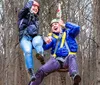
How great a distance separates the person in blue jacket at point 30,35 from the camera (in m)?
4.25

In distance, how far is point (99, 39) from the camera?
19.9ft

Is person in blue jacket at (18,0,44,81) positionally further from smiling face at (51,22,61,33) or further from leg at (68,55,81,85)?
leg at (68,55,81,85)

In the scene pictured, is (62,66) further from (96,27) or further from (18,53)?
(18,53)

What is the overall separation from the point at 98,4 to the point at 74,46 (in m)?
1.97

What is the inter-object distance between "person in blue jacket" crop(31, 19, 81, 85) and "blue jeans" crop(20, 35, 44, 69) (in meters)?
0.18

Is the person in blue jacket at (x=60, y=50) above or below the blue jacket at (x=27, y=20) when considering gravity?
below

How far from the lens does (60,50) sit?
14.7 ft

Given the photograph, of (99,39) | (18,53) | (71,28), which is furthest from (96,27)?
(18,53)

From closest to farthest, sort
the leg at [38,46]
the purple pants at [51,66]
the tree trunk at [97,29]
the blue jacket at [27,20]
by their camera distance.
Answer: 1. the leg at [38,46]
2. the purple pants at [51,66]
3. the blue jacket at [27,20]
4. the tree trunk at [97,29]

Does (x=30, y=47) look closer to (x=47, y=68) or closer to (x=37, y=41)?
(x=37, y=41)

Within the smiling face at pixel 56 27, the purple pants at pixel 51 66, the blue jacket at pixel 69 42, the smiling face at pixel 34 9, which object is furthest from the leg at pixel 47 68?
the smiling face at pixel 34 9

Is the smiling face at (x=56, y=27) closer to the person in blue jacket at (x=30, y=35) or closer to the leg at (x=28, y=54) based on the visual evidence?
the person in blue jacket at (x=30, y=35)

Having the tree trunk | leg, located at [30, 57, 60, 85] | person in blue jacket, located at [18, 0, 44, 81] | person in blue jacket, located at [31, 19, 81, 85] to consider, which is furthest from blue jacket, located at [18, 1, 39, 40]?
the tree trunk

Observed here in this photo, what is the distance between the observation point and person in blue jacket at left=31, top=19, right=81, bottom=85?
445cm
